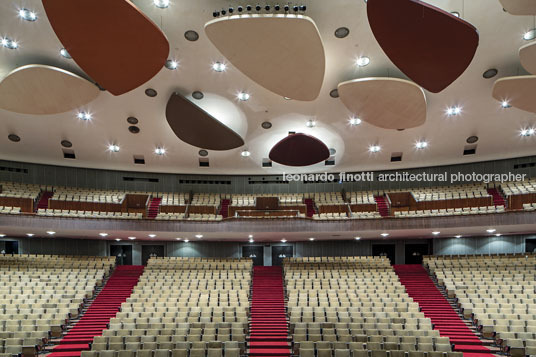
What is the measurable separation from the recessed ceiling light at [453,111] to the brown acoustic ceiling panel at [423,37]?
4.69 m

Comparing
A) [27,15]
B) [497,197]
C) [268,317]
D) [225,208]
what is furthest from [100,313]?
[497,197]

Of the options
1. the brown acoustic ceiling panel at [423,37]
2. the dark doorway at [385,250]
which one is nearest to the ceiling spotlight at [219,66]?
the brown acoustic ceiling panel at [423,37]

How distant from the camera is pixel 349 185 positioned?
1759cm

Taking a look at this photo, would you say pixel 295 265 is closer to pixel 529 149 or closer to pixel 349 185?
pixel 349 185

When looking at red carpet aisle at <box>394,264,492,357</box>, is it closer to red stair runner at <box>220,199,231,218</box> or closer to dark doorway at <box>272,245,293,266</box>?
dark doorway at <box>272,245,293,266</box>

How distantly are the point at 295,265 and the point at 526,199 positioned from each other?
8114 mm

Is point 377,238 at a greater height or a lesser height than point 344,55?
lesser

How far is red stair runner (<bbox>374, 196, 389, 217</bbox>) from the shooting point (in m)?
15.3

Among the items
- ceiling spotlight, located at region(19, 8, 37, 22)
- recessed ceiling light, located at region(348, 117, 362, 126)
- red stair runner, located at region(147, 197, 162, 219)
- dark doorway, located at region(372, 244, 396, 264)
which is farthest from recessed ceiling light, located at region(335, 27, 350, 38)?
dark doorway, located at region(372, 244, 396, 264)

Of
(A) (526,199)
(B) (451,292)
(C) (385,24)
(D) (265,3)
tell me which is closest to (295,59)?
(D) (265,3)

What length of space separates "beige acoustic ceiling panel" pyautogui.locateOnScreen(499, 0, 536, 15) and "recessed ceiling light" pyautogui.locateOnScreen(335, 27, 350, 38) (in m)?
3.15

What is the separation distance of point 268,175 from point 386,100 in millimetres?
Result: 8541

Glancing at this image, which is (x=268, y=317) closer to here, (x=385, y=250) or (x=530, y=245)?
(x=385, y=250)

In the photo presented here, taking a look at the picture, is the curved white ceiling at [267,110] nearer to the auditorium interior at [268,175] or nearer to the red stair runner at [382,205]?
the auditorium interior at [268,175]
